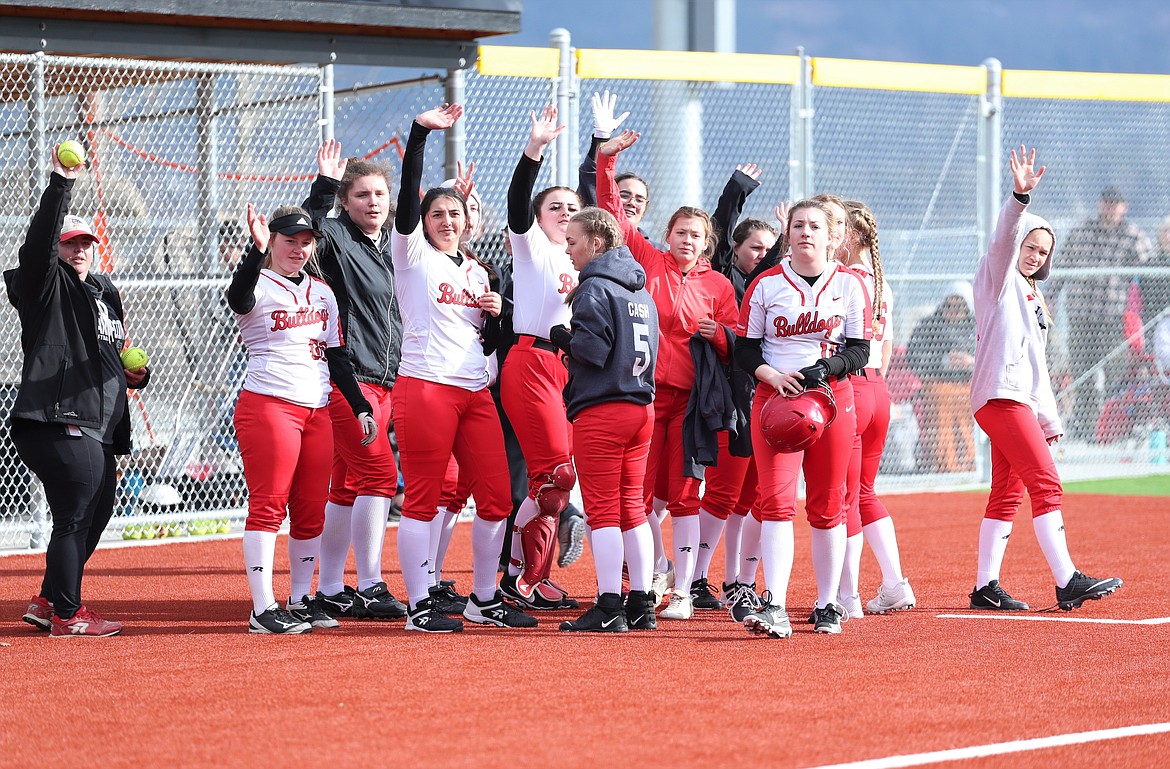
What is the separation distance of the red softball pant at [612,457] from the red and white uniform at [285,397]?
119 cm

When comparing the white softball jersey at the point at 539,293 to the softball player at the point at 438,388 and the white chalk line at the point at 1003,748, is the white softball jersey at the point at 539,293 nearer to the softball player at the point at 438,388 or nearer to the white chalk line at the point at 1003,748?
the softball player at the point at 438,388

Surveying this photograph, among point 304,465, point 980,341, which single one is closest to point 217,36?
point 304,465

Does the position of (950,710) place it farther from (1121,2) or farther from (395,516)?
(1121,2)

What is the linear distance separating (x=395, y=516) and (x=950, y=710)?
274 inches

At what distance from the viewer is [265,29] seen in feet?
36.6

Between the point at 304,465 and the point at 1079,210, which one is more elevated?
the point at 1079,210

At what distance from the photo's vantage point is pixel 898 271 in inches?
569

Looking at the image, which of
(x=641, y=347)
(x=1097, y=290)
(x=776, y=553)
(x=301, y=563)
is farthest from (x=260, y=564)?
(x=1097, y=290)

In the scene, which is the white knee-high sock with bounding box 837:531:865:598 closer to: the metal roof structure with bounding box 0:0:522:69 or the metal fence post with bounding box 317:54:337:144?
the metal fence post with bounding box 317:54:337:144

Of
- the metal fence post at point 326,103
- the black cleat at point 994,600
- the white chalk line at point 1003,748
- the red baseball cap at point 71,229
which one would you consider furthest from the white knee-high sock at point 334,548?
the metal fence post at point 326,103

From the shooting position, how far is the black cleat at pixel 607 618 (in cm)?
678

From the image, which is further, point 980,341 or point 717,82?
point 717,82

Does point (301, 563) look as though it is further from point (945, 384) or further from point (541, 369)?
point (945, 384)

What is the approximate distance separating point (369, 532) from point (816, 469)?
219cm
